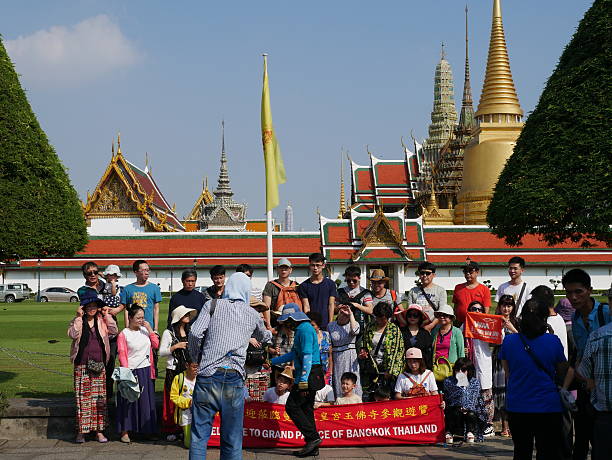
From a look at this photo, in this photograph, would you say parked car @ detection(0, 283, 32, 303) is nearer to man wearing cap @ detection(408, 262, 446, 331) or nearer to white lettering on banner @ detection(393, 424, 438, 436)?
man wearing cap @ detection(408, 262, 446, 331)

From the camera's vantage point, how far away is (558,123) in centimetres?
1372

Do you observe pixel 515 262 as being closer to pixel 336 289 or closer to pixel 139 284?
pixel 336 289

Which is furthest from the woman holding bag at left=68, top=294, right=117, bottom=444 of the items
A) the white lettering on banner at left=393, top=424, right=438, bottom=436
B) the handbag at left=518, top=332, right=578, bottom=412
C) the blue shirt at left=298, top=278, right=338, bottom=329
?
the handbag at left=518, top=332, right=578, bottom=412

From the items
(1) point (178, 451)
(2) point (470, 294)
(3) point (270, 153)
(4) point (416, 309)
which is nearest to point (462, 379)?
(4) point (416, 309)

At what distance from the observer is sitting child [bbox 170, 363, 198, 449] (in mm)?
7949

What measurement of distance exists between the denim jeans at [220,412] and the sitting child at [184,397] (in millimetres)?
2098

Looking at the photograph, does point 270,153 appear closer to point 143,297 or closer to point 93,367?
point 143,297

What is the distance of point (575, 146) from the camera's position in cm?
1355

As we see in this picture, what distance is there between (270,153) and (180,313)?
14.4 ft

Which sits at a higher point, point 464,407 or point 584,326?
point 584,326

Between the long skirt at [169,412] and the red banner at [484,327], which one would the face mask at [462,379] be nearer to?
the red banner at [484,327]

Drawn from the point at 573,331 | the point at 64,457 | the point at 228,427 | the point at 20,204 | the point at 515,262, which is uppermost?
the point at 20,204

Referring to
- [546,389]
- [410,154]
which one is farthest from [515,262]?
[410,154]

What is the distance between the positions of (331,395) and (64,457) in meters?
2.96
